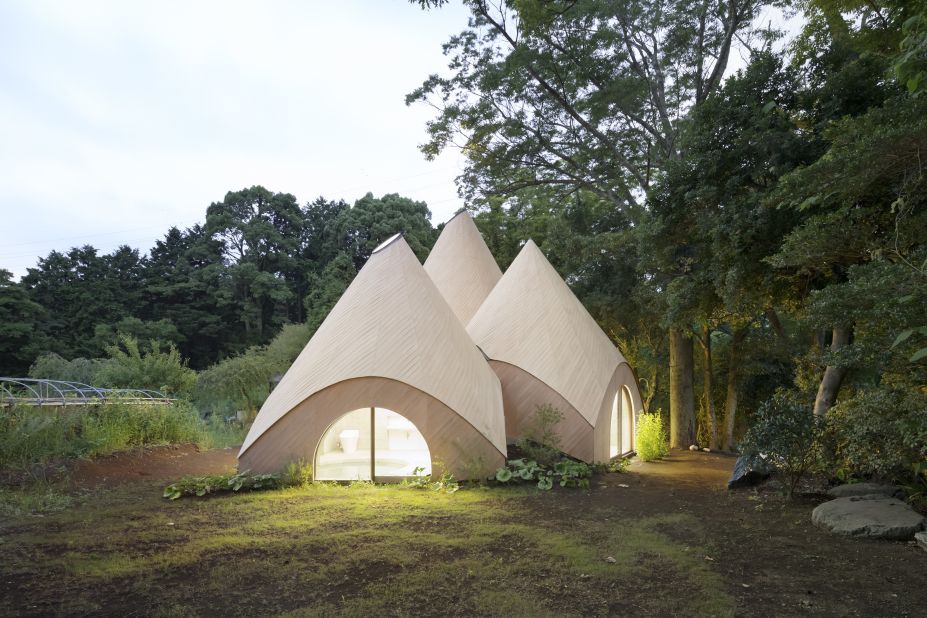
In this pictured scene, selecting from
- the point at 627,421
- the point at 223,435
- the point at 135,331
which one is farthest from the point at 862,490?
the point at 135,331

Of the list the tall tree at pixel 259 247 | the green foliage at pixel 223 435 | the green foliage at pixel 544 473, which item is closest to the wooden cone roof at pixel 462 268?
the green foliage at pixel 544 473

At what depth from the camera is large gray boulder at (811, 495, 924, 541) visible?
5.86 meters

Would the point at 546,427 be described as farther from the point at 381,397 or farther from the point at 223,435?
the point at 223,435

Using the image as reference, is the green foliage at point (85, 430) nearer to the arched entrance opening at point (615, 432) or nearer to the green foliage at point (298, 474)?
the green foliage at point (298, 474)

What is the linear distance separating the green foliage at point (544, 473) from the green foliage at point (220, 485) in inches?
134

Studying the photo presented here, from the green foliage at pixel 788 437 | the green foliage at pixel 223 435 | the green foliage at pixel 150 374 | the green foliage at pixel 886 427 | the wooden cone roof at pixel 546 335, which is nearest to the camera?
the green foliage at pixel 886 427

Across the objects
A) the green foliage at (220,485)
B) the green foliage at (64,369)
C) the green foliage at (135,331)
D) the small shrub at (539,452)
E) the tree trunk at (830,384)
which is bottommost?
the green foliage at (220,485)

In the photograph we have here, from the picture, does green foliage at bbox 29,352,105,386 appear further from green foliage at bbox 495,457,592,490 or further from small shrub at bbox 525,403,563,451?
green foliage at bbox 495,457,592,490

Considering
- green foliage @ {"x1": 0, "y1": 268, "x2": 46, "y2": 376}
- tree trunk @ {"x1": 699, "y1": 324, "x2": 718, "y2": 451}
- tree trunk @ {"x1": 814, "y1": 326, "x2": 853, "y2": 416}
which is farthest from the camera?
green foliage @ {"x1": 0, "y1": 268, "x2": 46, "y2": 376}

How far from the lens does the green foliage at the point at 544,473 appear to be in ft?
29.7

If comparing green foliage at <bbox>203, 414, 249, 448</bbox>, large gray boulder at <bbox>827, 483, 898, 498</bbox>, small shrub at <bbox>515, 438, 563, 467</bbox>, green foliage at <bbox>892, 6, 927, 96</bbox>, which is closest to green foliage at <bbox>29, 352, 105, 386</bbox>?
green foliage at <bbox>203, 414, 249, 448</bbox>

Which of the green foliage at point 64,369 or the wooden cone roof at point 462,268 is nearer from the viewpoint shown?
the wooden cone roof at point 462,268

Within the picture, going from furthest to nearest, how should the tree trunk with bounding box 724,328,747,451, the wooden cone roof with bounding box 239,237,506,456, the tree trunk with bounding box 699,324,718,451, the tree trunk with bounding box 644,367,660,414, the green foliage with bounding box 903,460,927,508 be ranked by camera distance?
the tree trunk with bounding box 644,367,660,414 < the tree trunk with bounding box 699,324,718,451 < the tree trunk with bounding box 724,328,747,451 < the wooden cone roof with bounding box 239,237,506,456 < the green foliage with bounding box 903,460,927,508

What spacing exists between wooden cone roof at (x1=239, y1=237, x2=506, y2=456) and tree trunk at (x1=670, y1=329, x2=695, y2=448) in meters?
6.09
